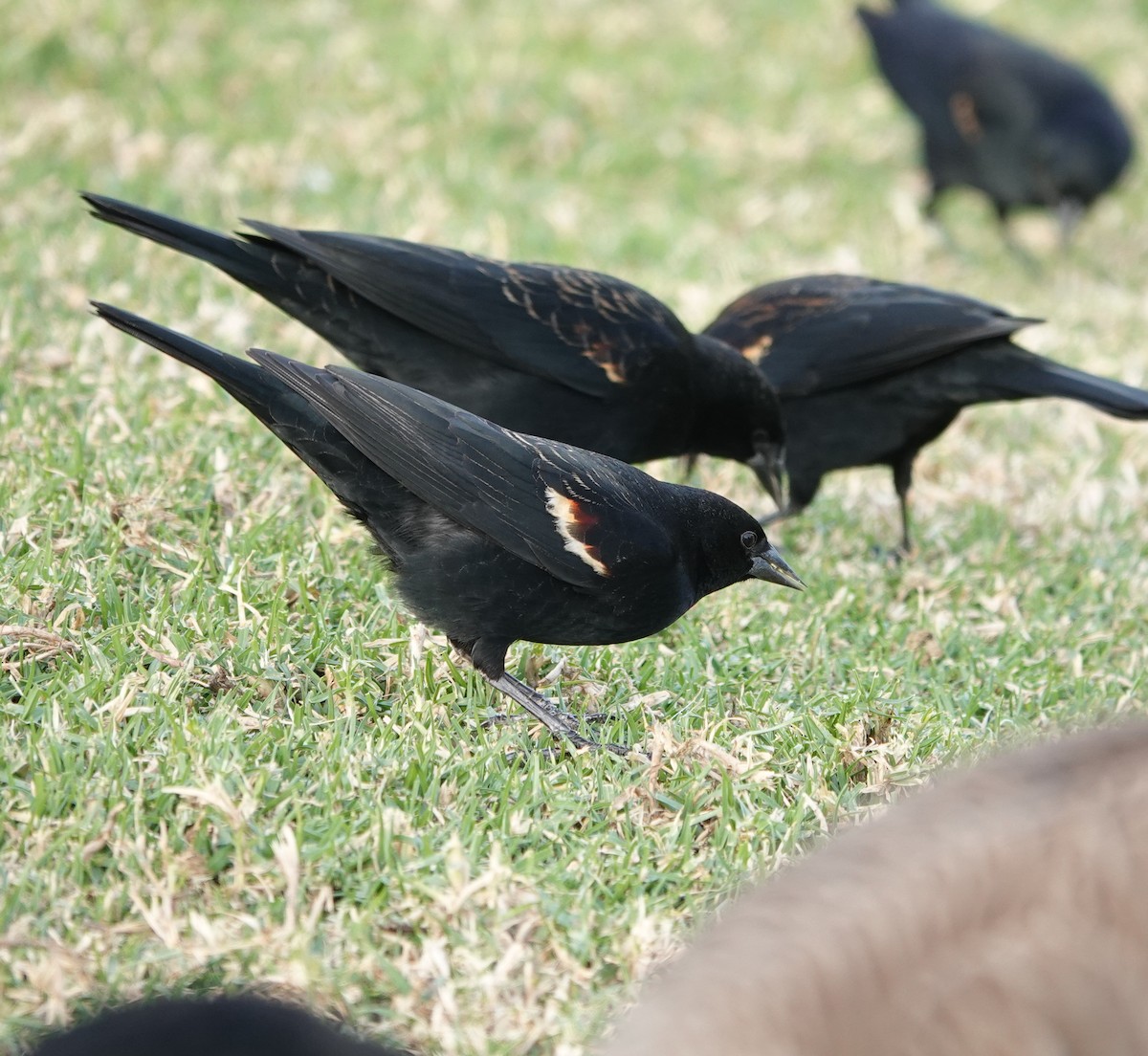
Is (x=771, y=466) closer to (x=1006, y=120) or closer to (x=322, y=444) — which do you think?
(x=322, y=444)

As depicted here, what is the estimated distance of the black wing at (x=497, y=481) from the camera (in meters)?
3.86

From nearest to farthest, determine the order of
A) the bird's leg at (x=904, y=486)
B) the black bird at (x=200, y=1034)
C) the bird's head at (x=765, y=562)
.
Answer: the black bird at (x=200, y=1034) < the bird's head at (x=765, y=562) < the bird's leg at (x=904, y=486)

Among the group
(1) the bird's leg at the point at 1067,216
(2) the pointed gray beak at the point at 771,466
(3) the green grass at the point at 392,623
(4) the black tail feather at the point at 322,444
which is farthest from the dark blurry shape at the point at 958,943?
(1) the bird's leg at the point at 1067,216

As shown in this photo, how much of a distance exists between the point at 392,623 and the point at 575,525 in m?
0.76

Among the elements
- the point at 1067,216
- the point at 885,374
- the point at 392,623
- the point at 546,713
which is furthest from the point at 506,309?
the point at 1067,216

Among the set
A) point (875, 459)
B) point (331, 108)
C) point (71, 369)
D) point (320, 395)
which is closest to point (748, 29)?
point (331, 108)

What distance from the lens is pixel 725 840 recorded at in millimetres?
3475

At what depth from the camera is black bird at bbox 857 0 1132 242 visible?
9.45m

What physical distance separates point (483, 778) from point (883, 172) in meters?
7.74

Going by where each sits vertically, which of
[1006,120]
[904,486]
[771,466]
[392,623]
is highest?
[1006,120]

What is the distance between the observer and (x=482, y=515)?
391 centimetres

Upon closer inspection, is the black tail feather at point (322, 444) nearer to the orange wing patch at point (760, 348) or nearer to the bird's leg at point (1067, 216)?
the orange wing patch at point (760, 348)

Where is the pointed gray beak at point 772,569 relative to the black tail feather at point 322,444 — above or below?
below

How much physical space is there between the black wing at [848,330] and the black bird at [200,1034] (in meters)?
3.91
